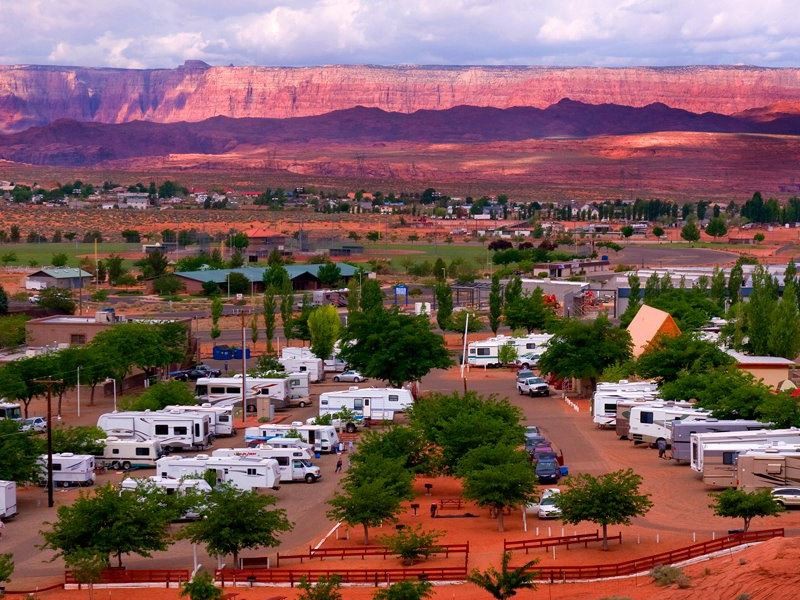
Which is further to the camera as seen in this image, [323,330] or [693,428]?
[323,330]

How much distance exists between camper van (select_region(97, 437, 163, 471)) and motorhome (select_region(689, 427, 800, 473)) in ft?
43.7

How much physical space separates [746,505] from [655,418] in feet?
34.5

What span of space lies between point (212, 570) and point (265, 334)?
124ft

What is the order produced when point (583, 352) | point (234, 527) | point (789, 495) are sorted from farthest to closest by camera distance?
1. point (583, 352)
2. point (789, 495)
3. point (234, 527)

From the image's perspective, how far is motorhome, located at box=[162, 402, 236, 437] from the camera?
134 feet

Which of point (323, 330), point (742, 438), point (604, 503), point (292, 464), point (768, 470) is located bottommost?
point (292, 464)

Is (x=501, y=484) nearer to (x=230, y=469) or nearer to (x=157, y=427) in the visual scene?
(x=230, y=469)

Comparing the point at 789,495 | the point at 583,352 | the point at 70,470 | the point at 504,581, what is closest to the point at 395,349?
the point at 583,352

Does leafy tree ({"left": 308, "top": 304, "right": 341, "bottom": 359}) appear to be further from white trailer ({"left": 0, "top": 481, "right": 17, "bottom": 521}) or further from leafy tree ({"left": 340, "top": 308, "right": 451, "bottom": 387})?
white trailer ({"left": 0, "top": 481, "right": 17, "bottom": 521})

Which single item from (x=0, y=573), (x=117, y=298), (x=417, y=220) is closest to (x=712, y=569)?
(x=0, y=573)

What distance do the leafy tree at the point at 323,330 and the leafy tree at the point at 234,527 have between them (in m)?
27.2

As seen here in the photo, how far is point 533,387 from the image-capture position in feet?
161

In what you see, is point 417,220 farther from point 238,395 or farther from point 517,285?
point 238,395

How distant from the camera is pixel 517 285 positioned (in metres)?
69.4
